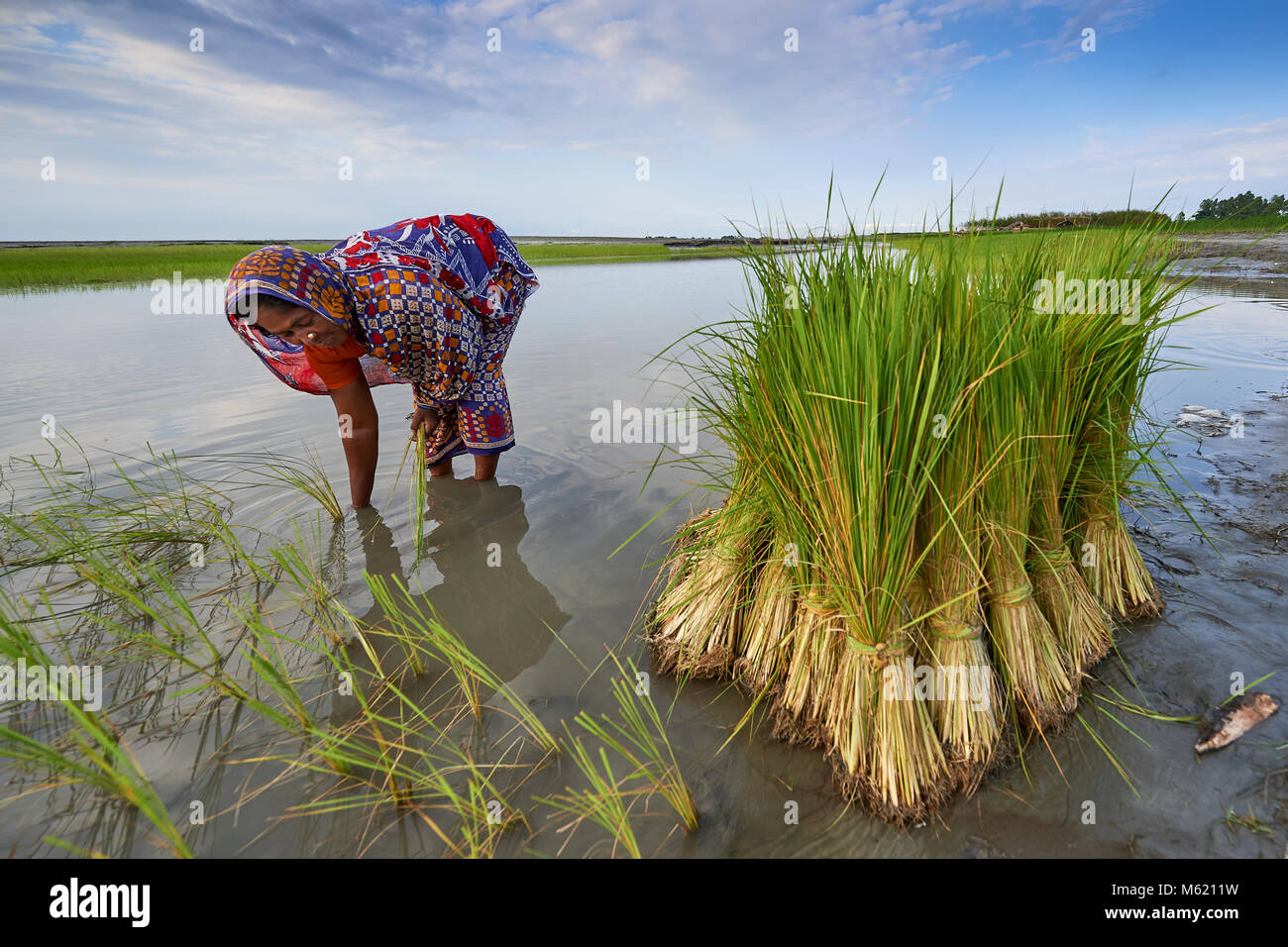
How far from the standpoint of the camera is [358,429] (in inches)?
133

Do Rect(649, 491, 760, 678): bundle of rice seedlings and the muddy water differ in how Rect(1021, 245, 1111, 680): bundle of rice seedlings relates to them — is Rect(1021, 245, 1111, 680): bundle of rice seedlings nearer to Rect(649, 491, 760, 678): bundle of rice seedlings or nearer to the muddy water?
the muddy water

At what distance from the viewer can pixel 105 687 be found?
217 centimetres

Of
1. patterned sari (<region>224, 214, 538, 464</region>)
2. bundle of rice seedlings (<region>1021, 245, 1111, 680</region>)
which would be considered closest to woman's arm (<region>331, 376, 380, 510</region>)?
patterned sari (<region>224, 214, 538, 464</region>)

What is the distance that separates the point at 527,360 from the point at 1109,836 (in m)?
7.67

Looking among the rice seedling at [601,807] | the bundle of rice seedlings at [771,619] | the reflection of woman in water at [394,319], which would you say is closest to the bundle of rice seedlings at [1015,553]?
the bundle of rice seedlings at [771,619]

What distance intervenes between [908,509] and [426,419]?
339 centimetres

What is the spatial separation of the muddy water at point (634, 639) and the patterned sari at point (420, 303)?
0.77 meters

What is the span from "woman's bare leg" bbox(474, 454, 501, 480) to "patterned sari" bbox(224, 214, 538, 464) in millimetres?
84

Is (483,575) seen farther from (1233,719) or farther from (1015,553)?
(1233,719)

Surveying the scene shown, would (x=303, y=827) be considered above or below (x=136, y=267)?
below

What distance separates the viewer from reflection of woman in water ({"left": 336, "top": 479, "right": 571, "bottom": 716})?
2500 millimetres

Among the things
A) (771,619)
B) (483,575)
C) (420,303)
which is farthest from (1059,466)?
(420,303)
